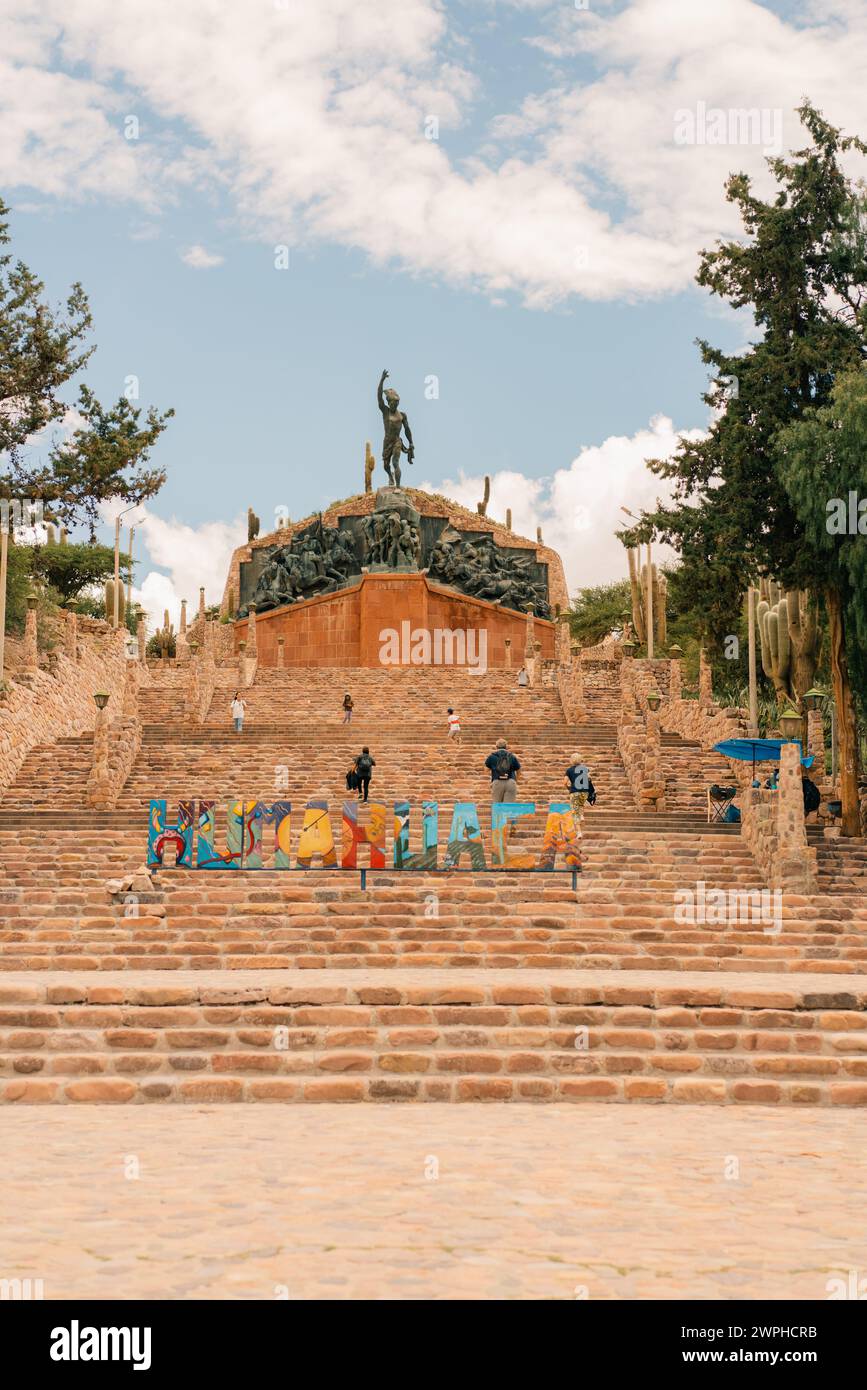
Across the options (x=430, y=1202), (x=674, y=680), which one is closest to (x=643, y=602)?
(x=674, y=680)

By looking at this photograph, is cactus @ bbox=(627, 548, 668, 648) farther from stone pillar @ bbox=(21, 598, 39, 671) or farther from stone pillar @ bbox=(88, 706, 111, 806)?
stone pillar @ bbox=(88, 706, 111, 806)

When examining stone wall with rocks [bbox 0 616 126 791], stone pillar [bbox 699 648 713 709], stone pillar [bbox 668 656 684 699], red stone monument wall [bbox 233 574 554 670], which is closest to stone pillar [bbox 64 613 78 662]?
stone wall with rocks [bbox 0 616 126 791]

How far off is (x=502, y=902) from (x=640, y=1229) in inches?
383

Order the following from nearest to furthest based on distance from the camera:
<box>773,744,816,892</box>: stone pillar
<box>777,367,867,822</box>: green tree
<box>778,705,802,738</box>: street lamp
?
<box>773,744,816,892</box>: stone pillar < <box>777,367,867,822</box>: green tree < <box>778,705,802,738</box>: street lamp

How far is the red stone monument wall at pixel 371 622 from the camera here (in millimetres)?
45188

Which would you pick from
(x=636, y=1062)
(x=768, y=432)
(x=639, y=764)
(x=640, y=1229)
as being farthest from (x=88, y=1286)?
(x=768, y=432)

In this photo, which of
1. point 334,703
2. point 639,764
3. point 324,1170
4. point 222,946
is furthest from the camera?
point 334,703

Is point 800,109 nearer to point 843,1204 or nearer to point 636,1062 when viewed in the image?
point 636,1062

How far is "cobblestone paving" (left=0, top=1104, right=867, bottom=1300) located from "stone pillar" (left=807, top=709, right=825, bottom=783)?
15.8 metres

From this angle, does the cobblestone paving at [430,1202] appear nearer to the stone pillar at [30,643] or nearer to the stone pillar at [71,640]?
the stone pillar at [30,643]

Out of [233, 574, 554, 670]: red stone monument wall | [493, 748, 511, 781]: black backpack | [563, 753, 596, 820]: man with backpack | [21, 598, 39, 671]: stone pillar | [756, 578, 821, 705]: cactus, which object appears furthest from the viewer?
[233, 574, 554, 670]: red stone monument wall

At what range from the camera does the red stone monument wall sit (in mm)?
45188

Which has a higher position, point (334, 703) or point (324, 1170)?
point (334, 703)

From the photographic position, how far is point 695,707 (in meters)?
28.5
